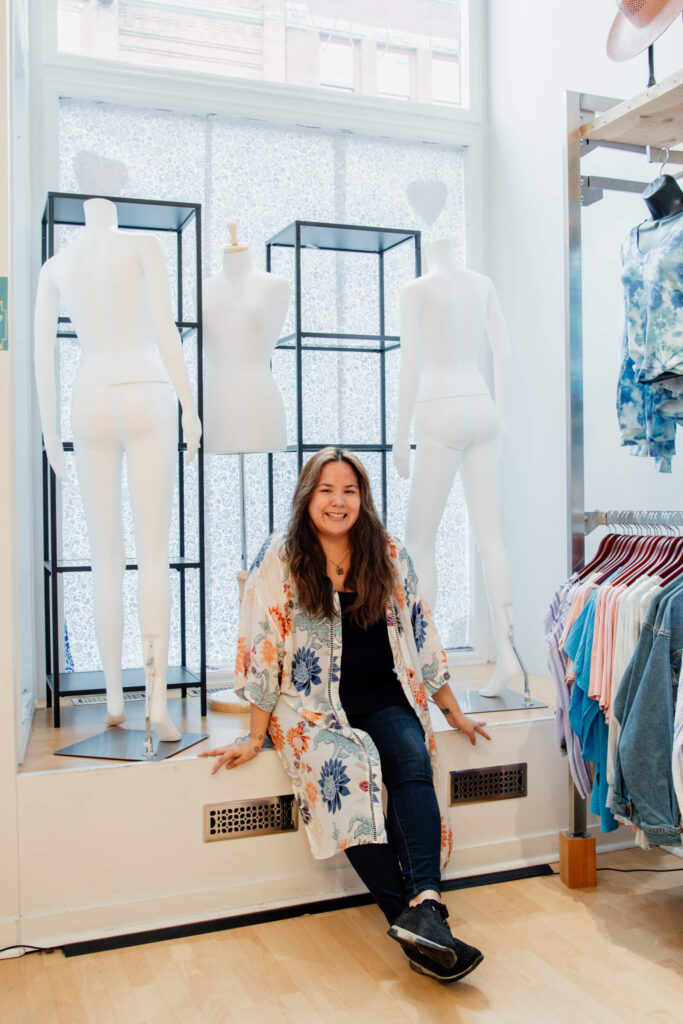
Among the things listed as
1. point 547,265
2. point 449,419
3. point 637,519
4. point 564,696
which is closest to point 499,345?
point 449,419

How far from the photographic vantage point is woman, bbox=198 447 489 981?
259 centimetres

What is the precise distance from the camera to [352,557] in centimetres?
278

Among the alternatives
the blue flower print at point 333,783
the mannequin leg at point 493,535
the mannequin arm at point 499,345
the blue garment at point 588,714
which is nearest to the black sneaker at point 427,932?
the blue flower print at point 333,783

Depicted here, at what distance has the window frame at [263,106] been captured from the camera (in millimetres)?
3943

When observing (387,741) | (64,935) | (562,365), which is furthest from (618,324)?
(64,935)

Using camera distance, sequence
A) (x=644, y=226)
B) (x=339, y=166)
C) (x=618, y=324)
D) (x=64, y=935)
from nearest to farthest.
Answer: (x=64, y=935), (x=644, y=226), (x=618, y=324), (x=339, y=166)

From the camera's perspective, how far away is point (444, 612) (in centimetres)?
471

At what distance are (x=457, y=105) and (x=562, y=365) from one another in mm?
1495

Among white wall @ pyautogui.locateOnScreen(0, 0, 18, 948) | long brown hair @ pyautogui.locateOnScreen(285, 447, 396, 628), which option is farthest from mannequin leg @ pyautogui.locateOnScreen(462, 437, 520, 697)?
white wall @ pyautogui.locateOnScreen(0, 0, 18, 948)

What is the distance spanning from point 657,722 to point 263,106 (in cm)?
312

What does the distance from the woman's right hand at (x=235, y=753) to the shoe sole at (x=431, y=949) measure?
27.1 inches

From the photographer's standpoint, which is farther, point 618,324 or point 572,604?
point 618,324

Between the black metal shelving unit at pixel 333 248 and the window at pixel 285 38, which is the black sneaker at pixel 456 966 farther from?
the window at pixel 285 38

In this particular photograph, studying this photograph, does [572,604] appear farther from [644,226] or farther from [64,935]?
[64,935]
